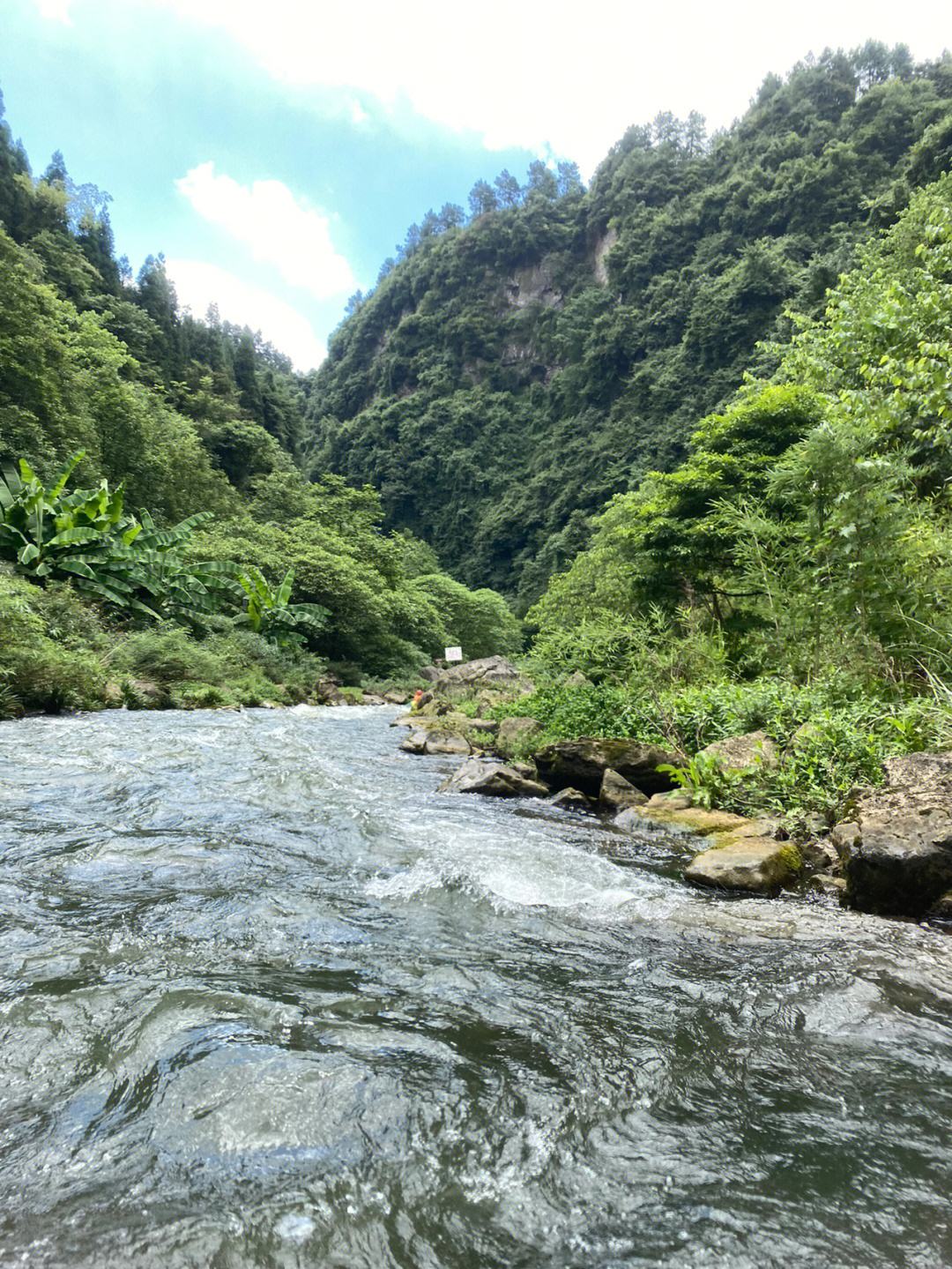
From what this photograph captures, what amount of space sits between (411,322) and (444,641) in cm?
7020

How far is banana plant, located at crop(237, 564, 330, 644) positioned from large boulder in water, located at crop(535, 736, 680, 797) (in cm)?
1904

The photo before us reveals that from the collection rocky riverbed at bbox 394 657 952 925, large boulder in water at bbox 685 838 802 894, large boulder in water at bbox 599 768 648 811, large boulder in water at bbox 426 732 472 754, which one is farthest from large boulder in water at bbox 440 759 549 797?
large boulder in water at bbox 426 732 472 754

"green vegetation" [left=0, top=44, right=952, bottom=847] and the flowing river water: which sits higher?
"green vegetation" [left=0, top=44, right=952, bottom=847]

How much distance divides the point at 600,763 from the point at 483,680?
1594 cm

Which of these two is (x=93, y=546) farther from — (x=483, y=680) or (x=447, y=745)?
(x=483, y=680)

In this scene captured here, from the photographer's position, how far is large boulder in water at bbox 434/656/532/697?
22094mm

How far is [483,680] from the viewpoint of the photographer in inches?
947

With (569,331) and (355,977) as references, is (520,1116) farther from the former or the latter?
(569,331)

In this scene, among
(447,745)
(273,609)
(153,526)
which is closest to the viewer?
(447,745)

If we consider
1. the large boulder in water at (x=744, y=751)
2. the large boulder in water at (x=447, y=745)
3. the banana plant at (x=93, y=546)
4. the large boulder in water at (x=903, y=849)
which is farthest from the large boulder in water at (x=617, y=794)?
the banana plant at (x=93, y=546)

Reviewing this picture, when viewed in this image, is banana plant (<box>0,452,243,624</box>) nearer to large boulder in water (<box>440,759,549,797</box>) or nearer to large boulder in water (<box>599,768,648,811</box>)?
large boulder in water (<box>440,759,549,797</box>)

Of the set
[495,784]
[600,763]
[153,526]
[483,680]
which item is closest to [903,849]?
[600,763]

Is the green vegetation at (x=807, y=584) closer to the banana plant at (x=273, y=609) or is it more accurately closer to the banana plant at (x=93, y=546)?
the banana plant at (x=93, y=546)

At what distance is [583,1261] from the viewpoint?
5.20ft
